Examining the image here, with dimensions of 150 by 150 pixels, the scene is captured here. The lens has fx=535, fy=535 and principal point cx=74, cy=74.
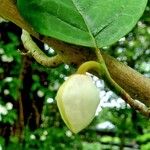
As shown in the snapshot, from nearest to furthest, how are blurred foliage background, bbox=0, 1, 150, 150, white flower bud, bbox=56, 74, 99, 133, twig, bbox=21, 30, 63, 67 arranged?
1. white flower bud, bbox=56, 74, 99, 133
2. twig, bbox=21, 30, 63, 67
3. blurred foliage background, bbox=0, 1, 150, 150

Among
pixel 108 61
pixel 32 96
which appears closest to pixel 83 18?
pixel 108 61

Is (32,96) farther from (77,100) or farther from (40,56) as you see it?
(77,100)

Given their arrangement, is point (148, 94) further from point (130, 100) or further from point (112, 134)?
point (112, 134)

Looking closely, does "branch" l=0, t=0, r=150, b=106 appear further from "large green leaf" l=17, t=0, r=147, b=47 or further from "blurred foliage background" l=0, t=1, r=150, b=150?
"blurred foliage background" l=0, t=1, r=150, b=150

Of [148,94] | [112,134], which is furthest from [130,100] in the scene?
[112,134]

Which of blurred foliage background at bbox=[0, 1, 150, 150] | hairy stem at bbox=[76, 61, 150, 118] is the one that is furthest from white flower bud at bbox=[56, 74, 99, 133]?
blurred foliage background at bbox=[0, 1, 150, 150]

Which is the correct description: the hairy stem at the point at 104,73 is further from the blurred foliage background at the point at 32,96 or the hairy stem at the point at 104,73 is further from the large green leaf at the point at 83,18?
the blurred foliage background at the point at 32,96
